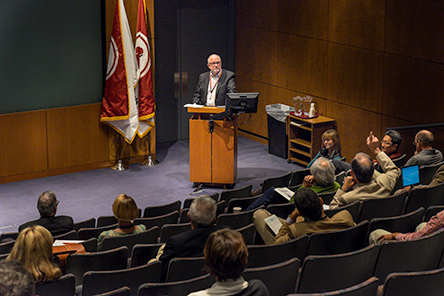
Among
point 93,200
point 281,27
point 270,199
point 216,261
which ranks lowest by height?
point 93,200

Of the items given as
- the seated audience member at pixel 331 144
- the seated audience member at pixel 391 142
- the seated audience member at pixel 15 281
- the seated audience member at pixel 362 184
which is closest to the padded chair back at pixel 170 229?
the seated audience member at pixel 362 184

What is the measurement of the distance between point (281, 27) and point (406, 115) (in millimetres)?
2746

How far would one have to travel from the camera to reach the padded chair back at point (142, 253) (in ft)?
13.8

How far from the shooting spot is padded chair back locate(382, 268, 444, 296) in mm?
3199

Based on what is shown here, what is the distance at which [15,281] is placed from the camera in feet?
7.23

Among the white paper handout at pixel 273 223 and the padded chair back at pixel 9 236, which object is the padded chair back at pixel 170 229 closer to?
the white paper handout at pixel 273 223

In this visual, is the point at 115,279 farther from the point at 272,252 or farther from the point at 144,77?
the point at 144,77

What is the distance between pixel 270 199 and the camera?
17.5 feet

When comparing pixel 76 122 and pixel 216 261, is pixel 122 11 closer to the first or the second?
pixel 76 122

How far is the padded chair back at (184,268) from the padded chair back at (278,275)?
397mm

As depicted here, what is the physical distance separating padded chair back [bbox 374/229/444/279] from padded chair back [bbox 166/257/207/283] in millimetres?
1064

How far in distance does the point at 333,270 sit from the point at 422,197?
5.98 ft

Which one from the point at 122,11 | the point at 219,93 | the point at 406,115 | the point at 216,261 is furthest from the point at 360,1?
the point at 216,261

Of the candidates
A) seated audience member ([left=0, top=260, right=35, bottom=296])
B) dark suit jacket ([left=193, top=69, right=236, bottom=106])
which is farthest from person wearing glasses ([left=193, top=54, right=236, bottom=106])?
seated audience member ([left=0, top=260, right=35, bottom=296])
